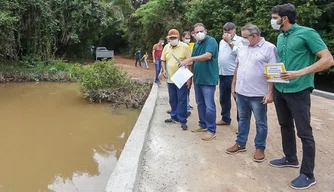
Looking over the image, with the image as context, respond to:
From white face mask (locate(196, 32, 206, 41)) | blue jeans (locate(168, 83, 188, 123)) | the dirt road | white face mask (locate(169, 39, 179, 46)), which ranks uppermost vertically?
white face mask (locate(196, 32, 206, 41))

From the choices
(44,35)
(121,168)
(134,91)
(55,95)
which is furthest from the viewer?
(44,35)

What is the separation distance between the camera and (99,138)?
6441 mm

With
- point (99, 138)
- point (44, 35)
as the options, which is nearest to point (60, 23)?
point (44, 35)

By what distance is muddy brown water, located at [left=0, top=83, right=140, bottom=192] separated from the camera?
4.50 meters

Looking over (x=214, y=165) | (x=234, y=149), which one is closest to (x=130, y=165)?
(x=214, y=165)

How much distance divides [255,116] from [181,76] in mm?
1494

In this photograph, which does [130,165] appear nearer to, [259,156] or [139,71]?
[259,156]

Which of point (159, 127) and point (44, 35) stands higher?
point (44, 35)

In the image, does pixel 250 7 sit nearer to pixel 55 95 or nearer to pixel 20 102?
pixel 55 95

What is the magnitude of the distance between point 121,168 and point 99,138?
3013mm

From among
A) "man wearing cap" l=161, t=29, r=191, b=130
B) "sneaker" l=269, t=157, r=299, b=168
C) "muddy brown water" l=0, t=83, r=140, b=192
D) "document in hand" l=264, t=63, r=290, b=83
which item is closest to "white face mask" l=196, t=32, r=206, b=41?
"man wearing cap" l=161, t=29, r=191, b=130

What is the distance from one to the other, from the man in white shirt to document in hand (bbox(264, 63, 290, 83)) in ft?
5.26

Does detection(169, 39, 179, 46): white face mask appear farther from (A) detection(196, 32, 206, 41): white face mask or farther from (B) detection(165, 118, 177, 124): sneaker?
(B) detection(165, 118, 177, 124): sneaker

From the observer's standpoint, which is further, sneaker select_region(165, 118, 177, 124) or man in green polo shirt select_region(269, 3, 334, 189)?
sneaker select_region(165, 118, 177, 124)
